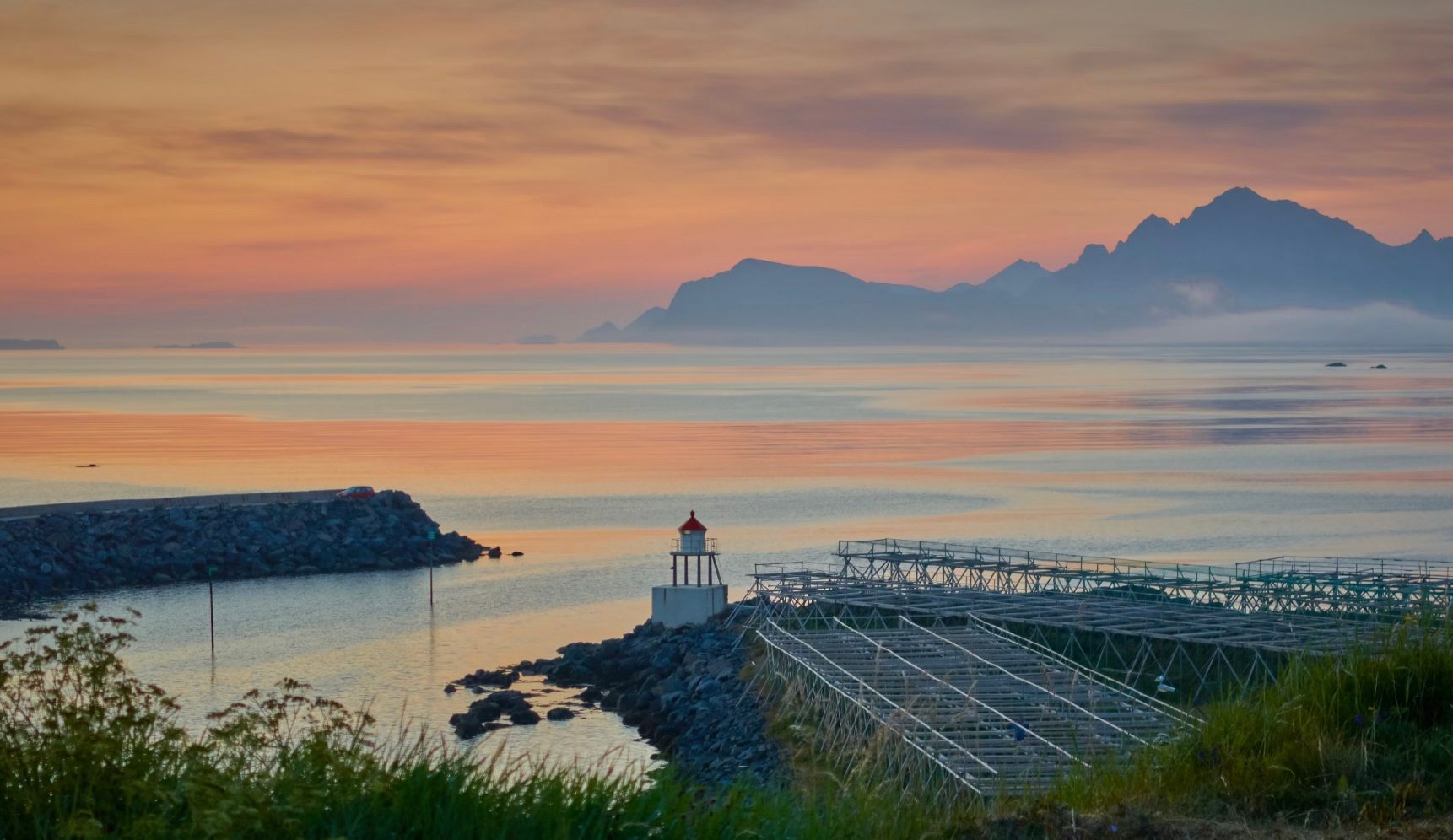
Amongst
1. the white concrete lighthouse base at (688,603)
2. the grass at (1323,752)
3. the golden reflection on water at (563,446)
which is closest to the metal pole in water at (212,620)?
the white concrete lighthouse base at (688,603)

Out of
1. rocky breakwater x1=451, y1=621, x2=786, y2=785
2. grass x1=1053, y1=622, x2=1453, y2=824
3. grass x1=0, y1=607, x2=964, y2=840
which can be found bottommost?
rocky breakwater x1=451, y1=621, x2=786, y2=785

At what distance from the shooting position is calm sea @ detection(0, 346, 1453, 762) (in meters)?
40.9

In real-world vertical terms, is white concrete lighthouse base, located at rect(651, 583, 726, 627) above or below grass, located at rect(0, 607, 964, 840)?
below

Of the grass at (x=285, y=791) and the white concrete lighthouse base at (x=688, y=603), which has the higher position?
the grass at (x=285, y=791)

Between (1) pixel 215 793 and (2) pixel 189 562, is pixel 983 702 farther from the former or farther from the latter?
(2) pixel 189 562

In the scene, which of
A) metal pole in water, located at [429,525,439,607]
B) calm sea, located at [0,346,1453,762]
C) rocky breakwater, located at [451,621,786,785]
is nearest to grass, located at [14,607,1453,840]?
calm sea, located at [0,346,1453,762]

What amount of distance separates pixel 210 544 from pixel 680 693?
28.1 metres

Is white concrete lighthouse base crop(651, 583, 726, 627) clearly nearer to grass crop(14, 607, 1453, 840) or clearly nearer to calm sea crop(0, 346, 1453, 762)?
calm sea crop(0, 346, 1453, 762)

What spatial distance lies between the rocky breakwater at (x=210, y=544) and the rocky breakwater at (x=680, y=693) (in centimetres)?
1624

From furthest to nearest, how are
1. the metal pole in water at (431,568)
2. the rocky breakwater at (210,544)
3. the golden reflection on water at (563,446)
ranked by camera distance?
the golden reflection on water at (563,446) → the rocky breakwater at (210,544) → the metal pole in water at (431,568)

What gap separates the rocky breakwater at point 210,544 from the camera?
49.4 meters

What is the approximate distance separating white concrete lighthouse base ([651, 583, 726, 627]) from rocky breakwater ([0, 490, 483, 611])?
583 inches

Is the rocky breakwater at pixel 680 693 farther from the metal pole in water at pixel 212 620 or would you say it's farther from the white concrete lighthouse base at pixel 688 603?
the metal pole in water at pixel 212 620

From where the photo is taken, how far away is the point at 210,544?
53.0m
